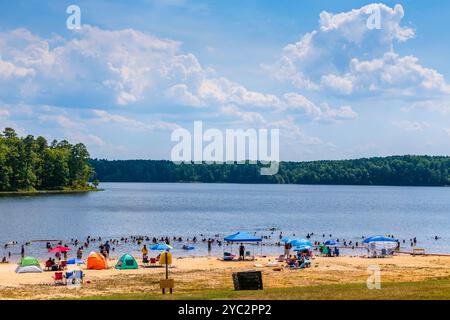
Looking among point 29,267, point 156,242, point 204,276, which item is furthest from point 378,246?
point 29,267

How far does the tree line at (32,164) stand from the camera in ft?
559

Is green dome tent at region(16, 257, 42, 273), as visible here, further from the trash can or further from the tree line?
the tree line

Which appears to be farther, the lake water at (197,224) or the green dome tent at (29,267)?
the lake water at (197,224)

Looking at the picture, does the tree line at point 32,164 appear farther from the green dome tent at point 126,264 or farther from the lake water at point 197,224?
the green dome tent at point 126,264

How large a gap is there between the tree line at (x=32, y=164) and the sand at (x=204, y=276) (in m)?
130

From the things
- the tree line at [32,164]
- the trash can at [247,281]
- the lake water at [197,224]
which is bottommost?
→ the lake water at [197,224]

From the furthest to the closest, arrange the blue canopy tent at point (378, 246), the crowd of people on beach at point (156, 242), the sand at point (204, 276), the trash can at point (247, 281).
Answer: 1. the crowd of people on beach at point (156, 242)
2. the blue canopy tent at point (378, 246)
3. the sand at point (204, 276)
4. the trash can at point (247, 281)

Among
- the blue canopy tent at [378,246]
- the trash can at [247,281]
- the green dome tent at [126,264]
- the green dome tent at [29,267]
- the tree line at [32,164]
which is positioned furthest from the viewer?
the tree line at [32,164]

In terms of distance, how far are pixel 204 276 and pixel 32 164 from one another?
488ft

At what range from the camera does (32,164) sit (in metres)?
176

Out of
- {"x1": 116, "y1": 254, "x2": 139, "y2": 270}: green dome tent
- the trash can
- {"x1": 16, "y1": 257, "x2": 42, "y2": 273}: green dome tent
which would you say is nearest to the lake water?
{"x1": 116, "y1": 254, "x2": 139, "y2": 270}: green dome tent

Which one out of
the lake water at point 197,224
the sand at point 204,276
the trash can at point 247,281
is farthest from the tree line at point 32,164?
the trash can at point 247,281

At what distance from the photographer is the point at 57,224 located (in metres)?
95.5
